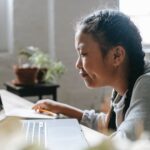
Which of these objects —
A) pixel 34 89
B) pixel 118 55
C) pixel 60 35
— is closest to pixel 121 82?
pixel 118 55

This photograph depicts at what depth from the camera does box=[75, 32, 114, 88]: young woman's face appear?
116 centimetres

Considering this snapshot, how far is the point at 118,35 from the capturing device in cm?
116

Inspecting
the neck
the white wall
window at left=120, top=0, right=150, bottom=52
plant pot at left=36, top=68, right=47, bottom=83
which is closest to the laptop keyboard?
the neck

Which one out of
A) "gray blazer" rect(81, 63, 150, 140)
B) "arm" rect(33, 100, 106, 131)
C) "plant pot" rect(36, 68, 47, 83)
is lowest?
"plant pot" rect(36, 68, 47, 83)

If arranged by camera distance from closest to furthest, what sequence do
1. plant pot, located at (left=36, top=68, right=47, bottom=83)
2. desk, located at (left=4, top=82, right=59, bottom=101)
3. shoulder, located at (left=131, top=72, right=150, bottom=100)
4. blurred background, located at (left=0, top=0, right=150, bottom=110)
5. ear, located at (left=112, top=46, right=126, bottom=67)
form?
shoulder, located at (left=131, top=72, right=150, bottom=100) < ear, located at (left=112, top=46, right=126, bottom=67) < desk, located at (left=4, top=82, right=59, bottom=101) < plant pot, located at (left=36, top=68, right=47, bottom=83) < blurred background, located at (left=0, top=0, right=150, bottom=110)

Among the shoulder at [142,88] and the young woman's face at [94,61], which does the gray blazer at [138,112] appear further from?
the young woman's face at [94,61]

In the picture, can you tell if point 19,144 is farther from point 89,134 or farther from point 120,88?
point 120,88

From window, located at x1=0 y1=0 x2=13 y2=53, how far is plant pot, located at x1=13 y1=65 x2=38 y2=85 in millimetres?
530

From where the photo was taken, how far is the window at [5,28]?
360cm

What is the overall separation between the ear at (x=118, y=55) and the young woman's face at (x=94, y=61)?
16 millimetres

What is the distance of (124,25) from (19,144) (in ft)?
3.05

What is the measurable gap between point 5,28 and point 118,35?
262 cm

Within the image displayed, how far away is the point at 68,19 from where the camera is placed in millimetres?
3752

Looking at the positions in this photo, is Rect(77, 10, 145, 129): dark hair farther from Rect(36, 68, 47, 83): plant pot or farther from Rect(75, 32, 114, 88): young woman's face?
Rect(36, 68, 47, 83): plant pot
